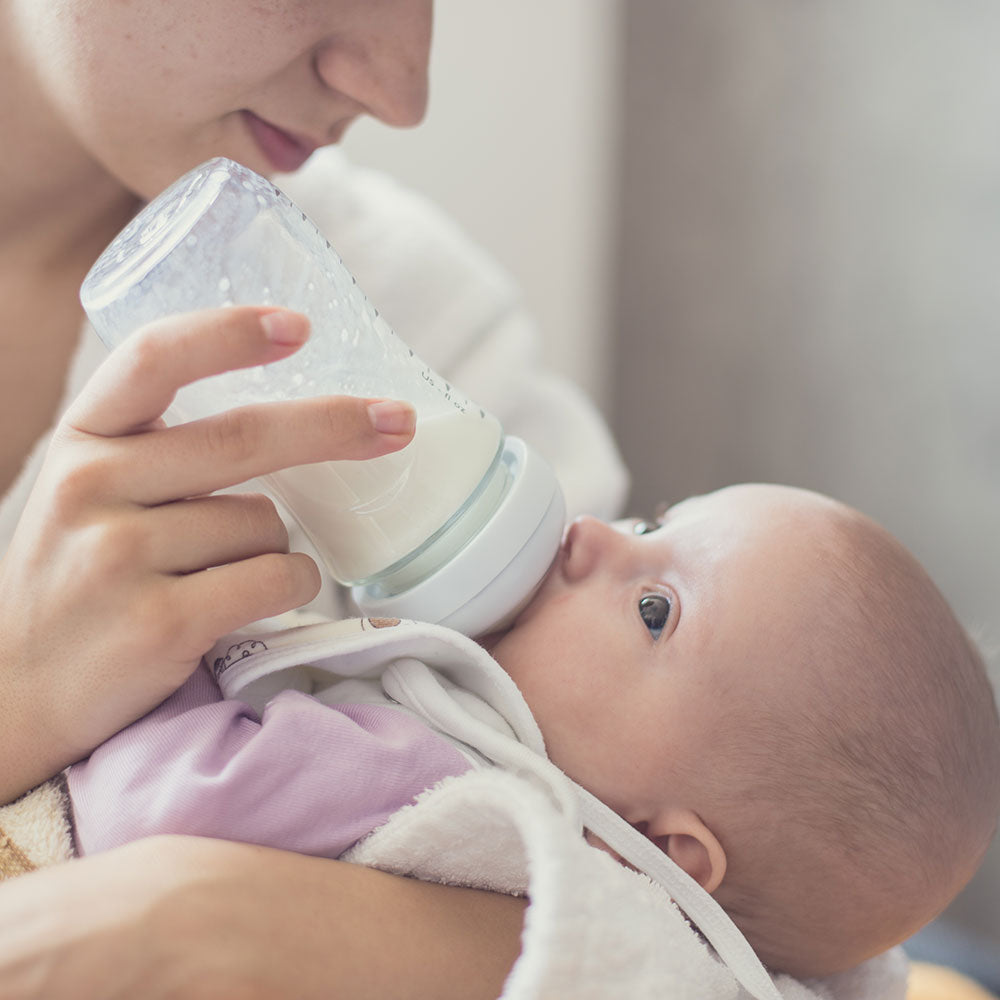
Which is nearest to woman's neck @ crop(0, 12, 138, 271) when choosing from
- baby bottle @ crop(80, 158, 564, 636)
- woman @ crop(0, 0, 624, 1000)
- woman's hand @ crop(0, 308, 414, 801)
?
woman @ crop(0, 0, 624, 1000)

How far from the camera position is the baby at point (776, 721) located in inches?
27.9

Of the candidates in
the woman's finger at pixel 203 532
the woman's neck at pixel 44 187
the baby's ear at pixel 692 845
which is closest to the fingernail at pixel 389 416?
the woman's finger at pixel 203 532

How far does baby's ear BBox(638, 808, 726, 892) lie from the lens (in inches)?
28.2

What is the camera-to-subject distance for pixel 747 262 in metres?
1.79

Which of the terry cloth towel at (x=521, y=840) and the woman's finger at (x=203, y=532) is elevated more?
the woman's finger at (x=203, y=532)

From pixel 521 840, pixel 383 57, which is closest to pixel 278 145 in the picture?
pixel 383 57

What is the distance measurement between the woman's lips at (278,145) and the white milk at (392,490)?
0.31 m

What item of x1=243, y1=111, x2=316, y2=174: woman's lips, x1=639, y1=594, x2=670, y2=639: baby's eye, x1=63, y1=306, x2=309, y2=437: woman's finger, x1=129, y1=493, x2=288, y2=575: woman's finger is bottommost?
→ x1=639, y1=594, x2=670, y2=639: baby's eye

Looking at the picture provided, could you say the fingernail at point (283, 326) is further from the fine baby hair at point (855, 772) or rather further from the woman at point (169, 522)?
the fine baby hair at point (855, 772)

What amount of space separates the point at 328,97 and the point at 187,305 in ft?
0.95

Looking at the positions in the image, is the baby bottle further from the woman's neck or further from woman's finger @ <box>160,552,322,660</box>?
the woman's neck

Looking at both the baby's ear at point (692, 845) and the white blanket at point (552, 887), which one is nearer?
the white blanket at point (552, 887)

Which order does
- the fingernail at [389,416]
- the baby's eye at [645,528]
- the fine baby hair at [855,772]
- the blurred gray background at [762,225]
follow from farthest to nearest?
the blurred gray background at [762,225], the baby's eye at [645,528], the fine baby hair at [855,772], the fingernail at [389,416]

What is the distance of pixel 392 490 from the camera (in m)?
Answer: 0.67
